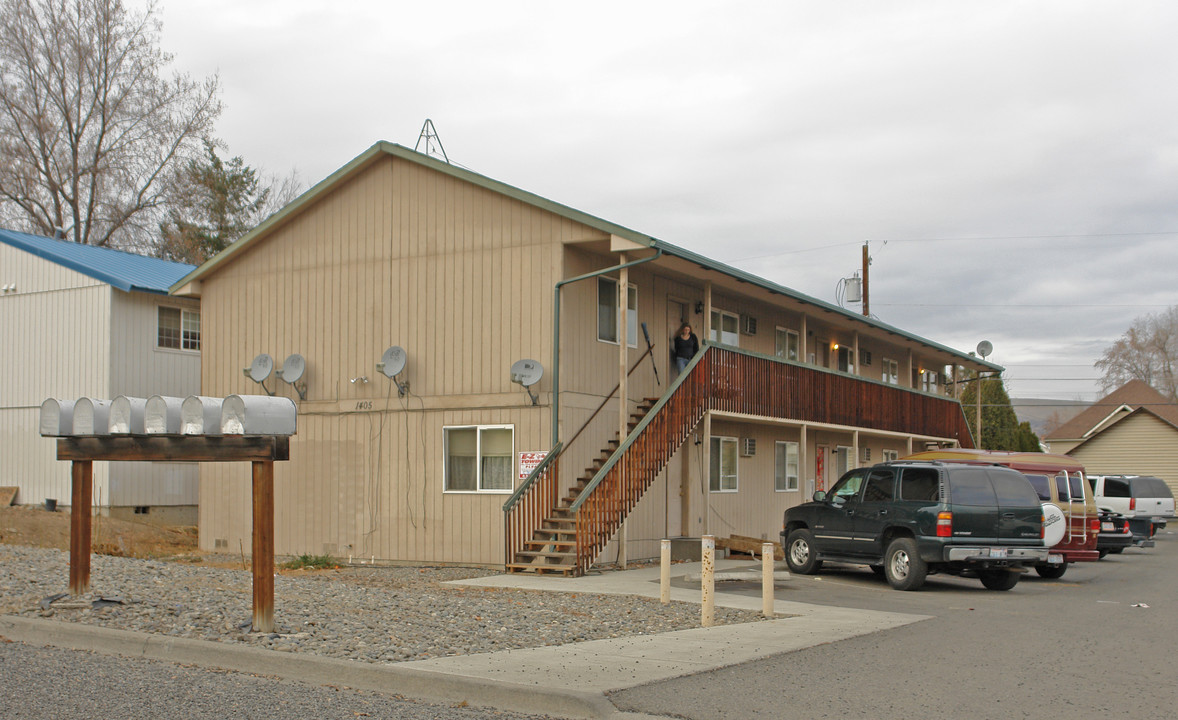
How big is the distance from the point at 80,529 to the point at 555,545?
7.66 m

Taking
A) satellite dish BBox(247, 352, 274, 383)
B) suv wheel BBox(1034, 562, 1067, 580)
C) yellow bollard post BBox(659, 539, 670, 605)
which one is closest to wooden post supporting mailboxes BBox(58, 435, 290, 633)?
yellow bollard post BBox(659, 539, 670, 605)

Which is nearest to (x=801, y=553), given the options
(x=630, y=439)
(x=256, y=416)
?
(x=630, y=439)

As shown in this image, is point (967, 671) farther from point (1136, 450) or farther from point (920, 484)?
point (1136, 450)

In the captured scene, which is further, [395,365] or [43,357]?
[43,357]

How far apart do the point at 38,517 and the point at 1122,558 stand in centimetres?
2487

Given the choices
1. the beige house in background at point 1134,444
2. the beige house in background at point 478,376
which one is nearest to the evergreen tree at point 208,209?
the beige house in background at point 478,376

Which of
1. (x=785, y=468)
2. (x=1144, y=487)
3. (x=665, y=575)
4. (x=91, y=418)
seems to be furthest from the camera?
(x=1144, y=487)

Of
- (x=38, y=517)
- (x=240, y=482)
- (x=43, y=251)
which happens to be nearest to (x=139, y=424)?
(x=240, y=482)

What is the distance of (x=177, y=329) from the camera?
93.9 ft

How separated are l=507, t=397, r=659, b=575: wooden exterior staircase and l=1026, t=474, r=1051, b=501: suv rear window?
7735mm

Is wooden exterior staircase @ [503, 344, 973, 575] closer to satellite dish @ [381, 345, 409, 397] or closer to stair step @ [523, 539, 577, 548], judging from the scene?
stair step @ [523, 539, 577, 548]

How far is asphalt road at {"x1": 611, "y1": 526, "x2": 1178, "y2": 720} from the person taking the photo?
758 cm

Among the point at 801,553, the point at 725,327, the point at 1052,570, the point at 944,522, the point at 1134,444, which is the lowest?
the point at 1052,570

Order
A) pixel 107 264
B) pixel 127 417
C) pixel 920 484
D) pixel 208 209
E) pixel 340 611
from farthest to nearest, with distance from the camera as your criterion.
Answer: pixel 208 209 < pixel 107 264 < pixel 920 484 < pixel 340 611 < pixel 127 417
